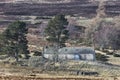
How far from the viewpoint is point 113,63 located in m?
70.6

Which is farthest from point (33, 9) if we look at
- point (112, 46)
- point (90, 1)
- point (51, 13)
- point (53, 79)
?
point (53, 79)

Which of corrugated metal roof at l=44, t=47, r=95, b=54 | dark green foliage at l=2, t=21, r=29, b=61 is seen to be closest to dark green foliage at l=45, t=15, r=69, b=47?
corrugated metal roof at l=44, t=47, r=95, b=54

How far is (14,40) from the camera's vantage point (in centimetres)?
7012

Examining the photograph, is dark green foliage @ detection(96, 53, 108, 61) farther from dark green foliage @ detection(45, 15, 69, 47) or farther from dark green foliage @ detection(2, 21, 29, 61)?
dark green foliage @ detection(2, 21, 29, 61)

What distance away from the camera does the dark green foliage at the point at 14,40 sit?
227 ft

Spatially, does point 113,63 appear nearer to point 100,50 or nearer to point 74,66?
point 74,66

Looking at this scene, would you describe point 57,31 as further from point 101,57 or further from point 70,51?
point 101,57

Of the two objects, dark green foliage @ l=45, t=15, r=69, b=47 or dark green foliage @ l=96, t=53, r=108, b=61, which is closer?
dark green foliage @ l=96, t=53, r=108, b=61

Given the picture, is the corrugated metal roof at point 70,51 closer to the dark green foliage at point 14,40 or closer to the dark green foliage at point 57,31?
the dark green foliage at point 57,31

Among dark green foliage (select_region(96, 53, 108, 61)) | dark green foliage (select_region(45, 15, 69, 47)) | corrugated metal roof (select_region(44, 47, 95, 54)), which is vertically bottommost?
dark green foliage (select_region(96, 53, 108, 61))

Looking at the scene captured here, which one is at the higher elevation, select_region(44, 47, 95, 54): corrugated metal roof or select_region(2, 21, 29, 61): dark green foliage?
select_region(2, 21, 29, 61): dark green foliage

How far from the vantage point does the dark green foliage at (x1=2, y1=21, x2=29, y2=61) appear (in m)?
69.1

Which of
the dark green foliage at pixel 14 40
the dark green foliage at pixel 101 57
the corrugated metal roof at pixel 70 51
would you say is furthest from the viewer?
the corrugated metal roof at pixel 70 51

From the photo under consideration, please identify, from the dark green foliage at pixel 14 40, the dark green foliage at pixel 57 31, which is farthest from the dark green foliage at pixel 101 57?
the dark green foliage at pixel 14 40
